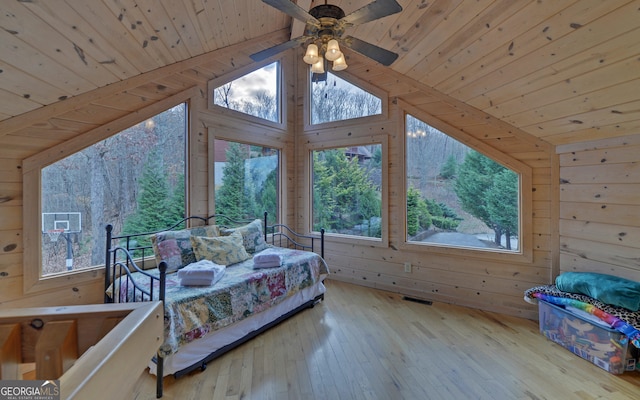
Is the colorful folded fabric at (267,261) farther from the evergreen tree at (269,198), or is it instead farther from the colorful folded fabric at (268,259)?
the evergreen tree at (269,198)

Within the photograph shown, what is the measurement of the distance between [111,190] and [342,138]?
2900 millimetres

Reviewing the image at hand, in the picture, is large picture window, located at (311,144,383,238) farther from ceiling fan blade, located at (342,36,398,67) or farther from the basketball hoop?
the basketball hoop

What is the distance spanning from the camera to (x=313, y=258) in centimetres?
327

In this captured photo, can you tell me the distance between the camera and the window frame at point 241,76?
3.42 metres

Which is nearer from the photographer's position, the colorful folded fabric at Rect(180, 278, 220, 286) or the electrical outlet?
the colorful folded fabric at Rect(180, 278, 220, 286)

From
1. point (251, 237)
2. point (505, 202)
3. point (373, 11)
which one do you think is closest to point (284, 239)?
point (251, 237)

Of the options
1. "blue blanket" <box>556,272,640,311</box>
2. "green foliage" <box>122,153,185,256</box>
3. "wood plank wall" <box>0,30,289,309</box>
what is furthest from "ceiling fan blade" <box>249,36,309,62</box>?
"blue blanket" <box>556,272,640,311</box>

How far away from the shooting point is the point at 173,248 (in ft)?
9.07

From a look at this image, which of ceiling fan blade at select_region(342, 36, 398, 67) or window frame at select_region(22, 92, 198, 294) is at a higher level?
ceiling fan blade at select_region(342, 36, 398, 67)

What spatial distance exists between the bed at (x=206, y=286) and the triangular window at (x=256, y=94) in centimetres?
157

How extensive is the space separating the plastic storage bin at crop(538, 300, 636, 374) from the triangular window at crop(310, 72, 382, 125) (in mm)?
2952

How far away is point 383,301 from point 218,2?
3595 millimetres

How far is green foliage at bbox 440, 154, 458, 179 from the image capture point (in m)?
3.44

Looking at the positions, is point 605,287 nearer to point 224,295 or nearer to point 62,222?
point 224,295
